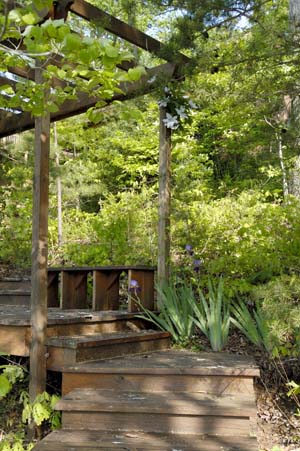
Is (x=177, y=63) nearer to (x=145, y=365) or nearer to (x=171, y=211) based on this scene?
(x=171, y=211)

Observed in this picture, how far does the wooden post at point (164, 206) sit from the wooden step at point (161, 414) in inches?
61.5

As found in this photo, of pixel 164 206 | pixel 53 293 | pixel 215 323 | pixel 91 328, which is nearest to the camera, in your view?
pixel 215 323

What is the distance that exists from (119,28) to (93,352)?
249cm

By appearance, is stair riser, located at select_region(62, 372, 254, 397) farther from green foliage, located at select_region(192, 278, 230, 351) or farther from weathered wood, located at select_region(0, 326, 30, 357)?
green foliage, located at select_region(192, 278, 230, 351)

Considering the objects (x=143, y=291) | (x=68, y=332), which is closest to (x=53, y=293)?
(x=143, y=291)

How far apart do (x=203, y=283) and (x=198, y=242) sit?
0.57 meters

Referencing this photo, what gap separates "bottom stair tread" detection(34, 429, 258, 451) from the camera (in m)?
2.58

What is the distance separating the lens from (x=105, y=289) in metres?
4.76

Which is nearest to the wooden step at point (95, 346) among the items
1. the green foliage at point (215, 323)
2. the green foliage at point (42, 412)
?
the green foliage at point (42, 412)

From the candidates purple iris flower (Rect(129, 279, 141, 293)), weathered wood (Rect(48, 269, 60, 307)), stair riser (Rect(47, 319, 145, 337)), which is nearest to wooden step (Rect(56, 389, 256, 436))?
stair riser (Rect(47, 319, 145, 337))

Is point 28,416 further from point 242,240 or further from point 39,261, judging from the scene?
point 242,240

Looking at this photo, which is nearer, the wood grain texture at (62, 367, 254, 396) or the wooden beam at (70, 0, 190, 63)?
the wood grain texture at (62, 367, 254, 396)

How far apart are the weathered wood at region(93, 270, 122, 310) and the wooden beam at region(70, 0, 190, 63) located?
1.87 meters

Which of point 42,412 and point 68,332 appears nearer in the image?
point 42,412
